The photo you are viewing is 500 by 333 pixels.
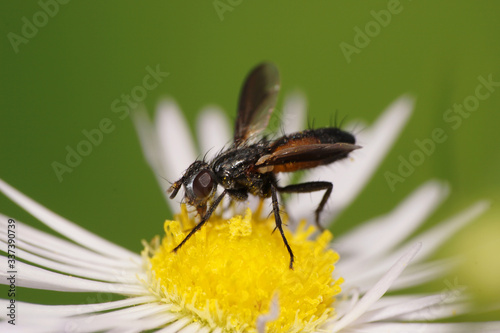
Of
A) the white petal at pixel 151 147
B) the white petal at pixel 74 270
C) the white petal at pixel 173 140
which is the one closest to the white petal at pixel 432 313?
the white petal at pixel 74 270

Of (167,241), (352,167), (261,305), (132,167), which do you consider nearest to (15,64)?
(132,167)

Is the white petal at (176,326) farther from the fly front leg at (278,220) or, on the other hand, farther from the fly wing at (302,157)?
the fly wing at (302,157)

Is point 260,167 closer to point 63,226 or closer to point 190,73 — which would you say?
point 63,226

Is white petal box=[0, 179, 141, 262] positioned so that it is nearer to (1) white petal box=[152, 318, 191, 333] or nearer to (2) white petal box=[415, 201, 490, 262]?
(1) white petal box=[152, 318, 191, 333]

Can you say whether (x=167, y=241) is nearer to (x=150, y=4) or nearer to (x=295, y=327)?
(x=295, y=327)

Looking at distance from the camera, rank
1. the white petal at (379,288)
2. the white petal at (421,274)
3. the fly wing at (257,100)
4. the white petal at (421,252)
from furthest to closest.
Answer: the fly wing at (257,100), the white petal at (421,252), the white petal at (421,274), the white petal at (379,288)

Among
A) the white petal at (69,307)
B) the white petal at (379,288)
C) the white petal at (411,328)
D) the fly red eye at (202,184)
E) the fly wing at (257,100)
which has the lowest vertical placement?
the white petal at (411,328)

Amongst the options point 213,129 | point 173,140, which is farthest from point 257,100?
point 213,129
